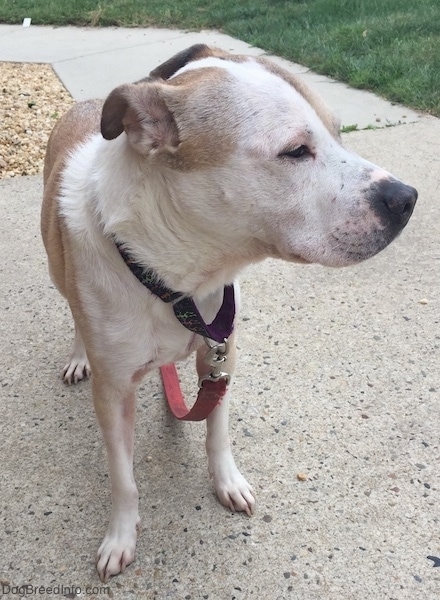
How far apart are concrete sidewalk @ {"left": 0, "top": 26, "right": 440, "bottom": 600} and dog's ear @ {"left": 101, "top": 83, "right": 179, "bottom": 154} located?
1402mm

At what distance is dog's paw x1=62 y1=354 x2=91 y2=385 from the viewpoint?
10.2ft

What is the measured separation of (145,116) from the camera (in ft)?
6.23

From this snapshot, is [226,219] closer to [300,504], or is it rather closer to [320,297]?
[300,504]

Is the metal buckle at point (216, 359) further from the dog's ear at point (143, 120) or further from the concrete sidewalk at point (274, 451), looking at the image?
the dog's ear at point (143, 120)

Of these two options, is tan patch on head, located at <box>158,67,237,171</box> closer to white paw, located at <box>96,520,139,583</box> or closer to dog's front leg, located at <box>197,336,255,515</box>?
dog's front leg, located at <box>197,336,255,515</box>

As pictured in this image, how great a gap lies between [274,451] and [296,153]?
133 cm

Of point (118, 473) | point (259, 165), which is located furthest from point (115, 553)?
point (259, 165)

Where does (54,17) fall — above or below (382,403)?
below

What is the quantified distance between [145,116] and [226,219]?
388 mm

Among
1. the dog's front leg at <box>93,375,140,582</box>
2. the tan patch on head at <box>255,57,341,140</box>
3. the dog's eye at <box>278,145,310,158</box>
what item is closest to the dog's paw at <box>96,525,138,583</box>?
the dog's front leg at <box>93,375,140,582</box>

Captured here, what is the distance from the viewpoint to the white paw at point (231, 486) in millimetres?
2436

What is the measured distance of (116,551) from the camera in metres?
2.25

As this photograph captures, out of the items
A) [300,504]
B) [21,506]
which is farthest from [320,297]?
[21,506]

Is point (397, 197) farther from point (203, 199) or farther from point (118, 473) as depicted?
point (118, 473)
